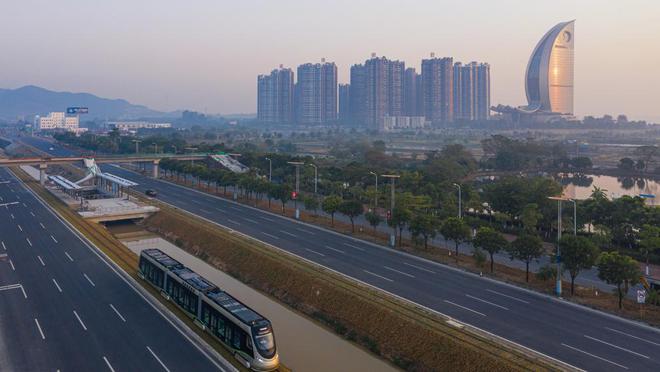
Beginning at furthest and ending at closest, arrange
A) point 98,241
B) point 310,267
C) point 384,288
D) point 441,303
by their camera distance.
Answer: point 98,241 → point 310,267 → point 384,288 → point 441,303

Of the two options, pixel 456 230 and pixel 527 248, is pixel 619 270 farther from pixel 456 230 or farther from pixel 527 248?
pixel 456 230

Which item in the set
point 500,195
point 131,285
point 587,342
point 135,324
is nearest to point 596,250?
point 587,342

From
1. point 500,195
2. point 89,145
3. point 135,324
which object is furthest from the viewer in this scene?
point 89,145

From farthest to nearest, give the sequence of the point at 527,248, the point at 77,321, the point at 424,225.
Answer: the point at 424,225 → the point at 527,248 → the point at 77,321

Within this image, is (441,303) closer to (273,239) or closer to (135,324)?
(135,324)

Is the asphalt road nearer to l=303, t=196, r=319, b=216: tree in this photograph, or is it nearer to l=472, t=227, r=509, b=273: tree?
l=472, t=227, r=509, b=273: tree

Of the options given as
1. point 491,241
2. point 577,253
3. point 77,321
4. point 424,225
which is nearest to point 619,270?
point 577,253
